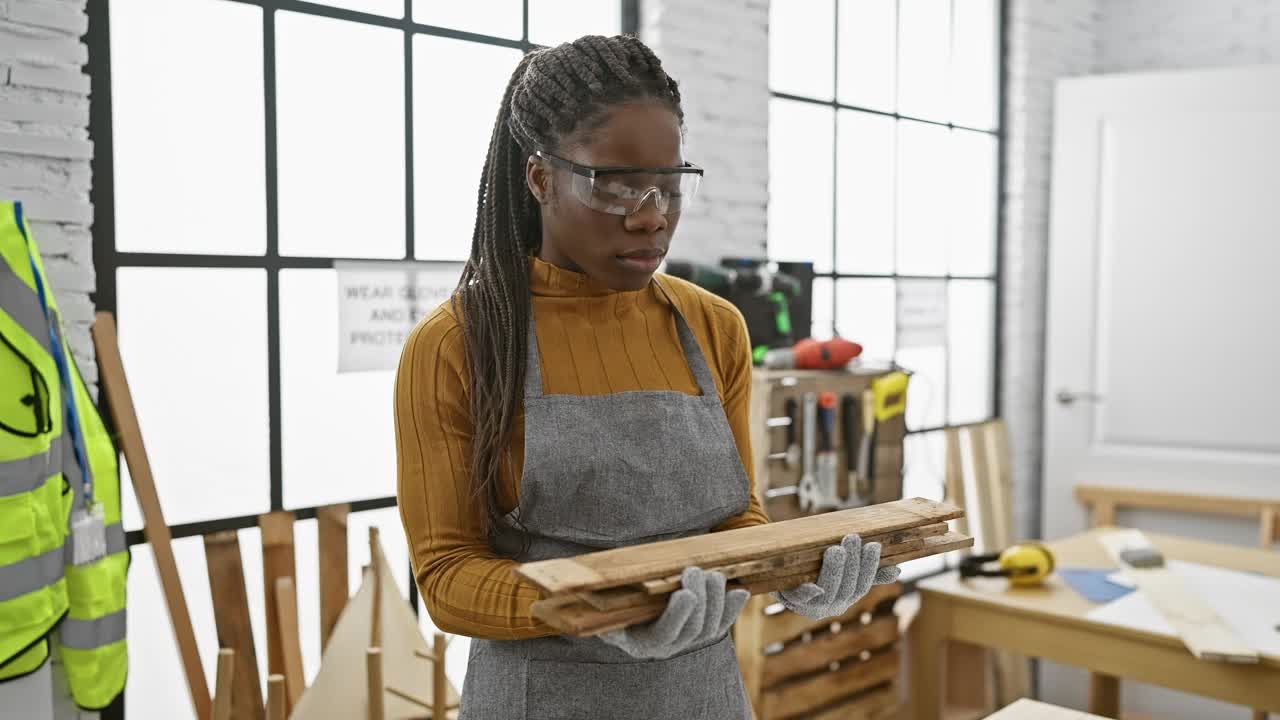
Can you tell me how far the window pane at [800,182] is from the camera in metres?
3.18

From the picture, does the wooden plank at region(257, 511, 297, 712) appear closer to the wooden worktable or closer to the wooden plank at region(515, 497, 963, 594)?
the wooden plank at region(515, 497, 963, 594)

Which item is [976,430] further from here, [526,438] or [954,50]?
[526,438]

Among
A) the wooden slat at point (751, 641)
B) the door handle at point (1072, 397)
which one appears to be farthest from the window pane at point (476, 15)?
the door handle at point (1072, 397)

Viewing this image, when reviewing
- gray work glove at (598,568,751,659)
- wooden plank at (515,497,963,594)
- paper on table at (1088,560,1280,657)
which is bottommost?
paper on table at (1088,560,1280,657)

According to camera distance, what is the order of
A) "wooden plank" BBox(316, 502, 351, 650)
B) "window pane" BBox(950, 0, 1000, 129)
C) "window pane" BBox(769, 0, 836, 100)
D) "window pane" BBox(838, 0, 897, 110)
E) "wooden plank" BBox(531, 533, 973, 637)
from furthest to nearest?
"window pane" BBox(950, 0, 1000, 129) → "window pane" BBox(838, 0, 897, 110) → "window pane" BBox(769, 0, 836, 100) → "wooden plank" BBox(316, 502, 351, 650) → "wooden plank" BBox(531, 533, 973, 637)

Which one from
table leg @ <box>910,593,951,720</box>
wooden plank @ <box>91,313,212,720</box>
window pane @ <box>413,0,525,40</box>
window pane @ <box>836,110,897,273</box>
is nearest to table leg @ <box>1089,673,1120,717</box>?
table leg @ <box>910,593,951,720</box>

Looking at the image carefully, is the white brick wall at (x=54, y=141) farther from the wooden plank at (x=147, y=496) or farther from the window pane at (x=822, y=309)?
the window pane at (x=822, y=309)

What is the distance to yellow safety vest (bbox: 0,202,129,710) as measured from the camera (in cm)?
151

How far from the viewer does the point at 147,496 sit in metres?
1.85

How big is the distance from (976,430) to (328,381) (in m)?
2.55

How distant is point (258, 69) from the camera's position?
6.97 ft

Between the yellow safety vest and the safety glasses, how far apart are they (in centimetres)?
97

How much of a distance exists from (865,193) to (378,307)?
191cm

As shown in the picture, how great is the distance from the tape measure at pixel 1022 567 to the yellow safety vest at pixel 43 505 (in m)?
1.89
